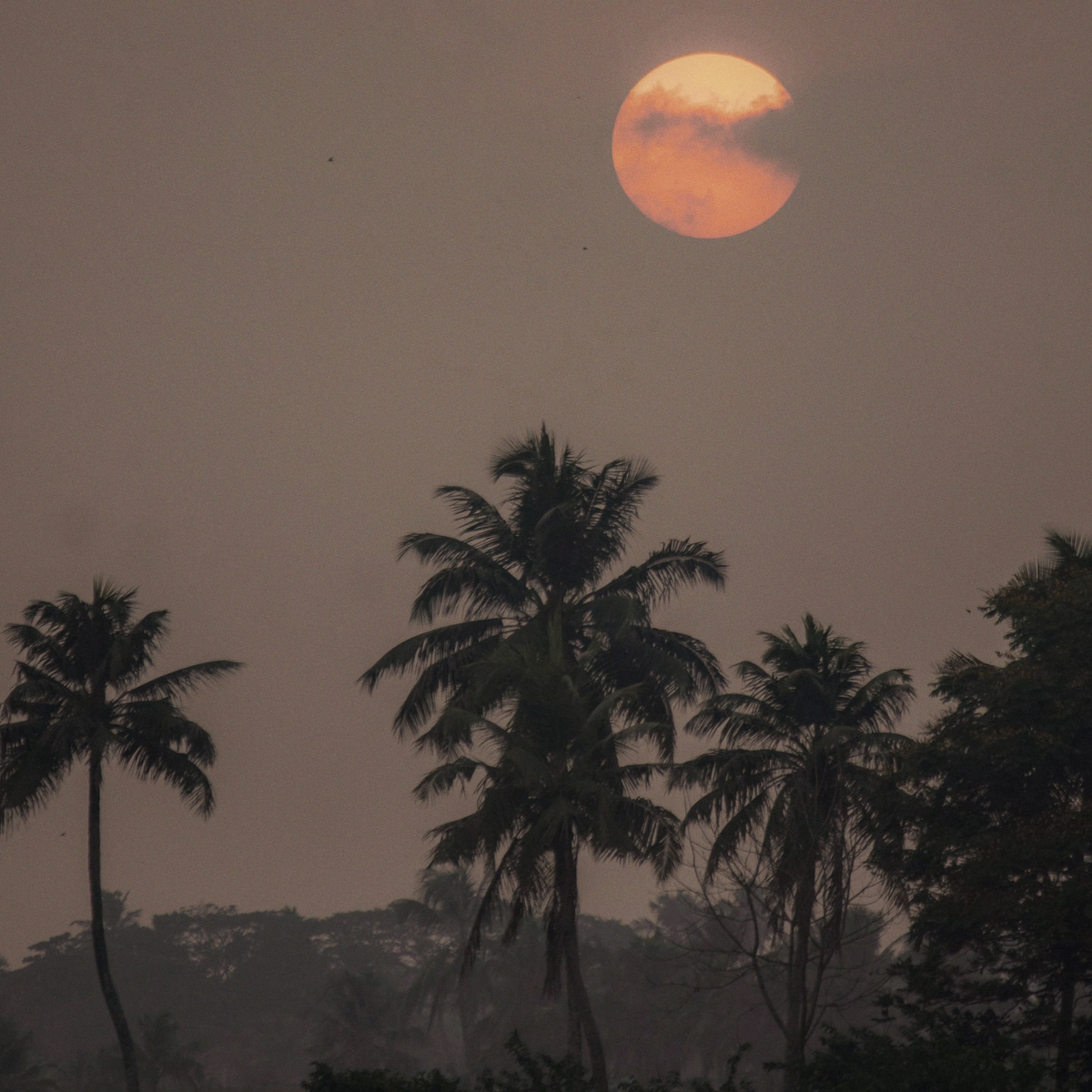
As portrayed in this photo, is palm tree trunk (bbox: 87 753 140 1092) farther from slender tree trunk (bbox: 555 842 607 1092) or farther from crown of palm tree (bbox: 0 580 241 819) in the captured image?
slender tree trunk (bbox: 555 842 607 1092)

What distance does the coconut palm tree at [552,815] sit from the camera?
90.8 feet

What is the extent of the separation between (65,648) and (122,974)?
89.5m

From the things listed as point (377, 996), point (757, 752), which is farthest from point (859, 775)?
point (377, 996)

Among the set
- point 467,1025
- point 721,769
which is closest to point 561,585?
point 721,769

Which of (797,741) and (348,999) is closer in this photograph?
(797,741)

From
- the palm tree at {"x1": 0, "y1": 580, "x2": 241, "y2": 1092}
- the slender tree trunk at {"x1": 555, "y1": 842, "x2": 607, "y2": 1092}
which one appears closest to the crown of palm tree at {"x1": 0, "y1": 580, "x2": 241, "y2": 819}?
the palm tree at {"x1": 0, "y1": 580, "x2": 241, "y2": 1092}

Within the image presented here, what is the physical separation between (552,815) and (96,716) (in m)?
13.8

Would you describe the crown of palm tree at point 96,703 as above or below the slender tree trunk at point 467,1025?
above

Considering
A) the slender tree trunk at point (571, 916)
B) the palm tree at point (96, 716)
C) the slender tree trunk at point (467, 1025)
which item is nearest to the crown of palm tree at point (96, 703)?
the palm tree at point (96, 716)

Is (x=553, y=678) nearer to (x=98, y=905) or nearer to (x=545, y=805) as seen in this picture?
(x=545, y=805)

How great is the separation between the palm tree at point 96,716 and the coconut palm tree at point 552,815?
923 cm

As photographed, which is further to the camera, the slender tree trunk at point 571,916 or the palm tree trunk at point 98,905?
the palm tree trunk at point 98,905

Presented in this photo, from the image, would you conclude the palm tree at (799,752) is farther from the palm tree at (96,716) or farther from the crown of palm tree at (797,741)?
the palm tree at (96,716)

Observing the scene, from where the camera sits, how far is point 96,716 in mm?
35125
